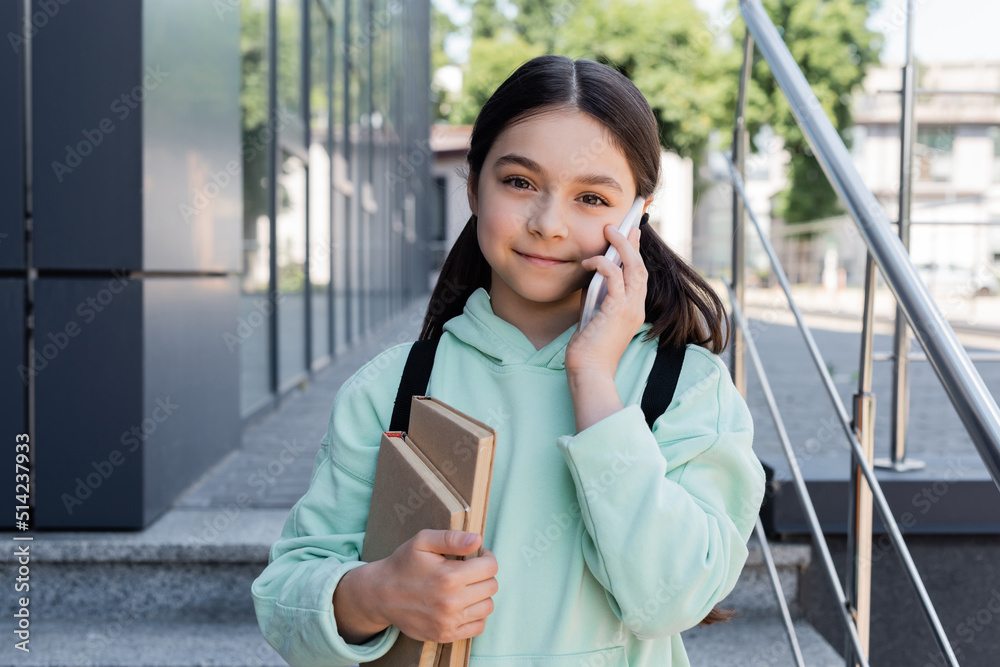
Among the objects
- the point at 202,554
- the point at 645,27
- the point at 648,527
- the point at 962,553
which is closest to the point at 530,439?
the point at 648,527

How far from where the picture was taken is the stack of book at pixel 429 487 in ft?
3.14

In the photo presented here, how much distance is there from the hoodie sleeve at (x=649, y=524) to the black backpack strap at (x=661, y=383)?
0.14ft

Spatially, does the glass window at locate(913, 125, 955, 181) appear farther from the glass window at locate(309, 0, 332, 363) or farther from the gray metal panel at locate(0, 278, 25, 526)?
the gray metal panel at locate(0, 278, 25, 526)

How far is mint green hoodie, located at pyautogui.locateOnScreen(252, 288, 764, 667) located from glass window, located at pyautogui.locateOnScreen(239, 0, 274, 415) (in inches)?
140

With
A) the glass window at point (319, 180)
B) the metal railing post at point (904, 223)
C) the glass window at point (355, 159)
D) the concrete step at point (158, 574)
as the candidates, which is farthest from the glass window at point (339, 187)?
the metal railing post at point (904, 223)

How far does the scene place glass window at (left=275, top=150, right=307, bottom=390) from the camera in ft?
19.1

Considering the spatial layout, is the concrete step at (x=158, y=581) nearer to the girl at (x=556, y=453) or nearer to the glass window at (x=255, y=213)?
the girl at (x=556, y=453)

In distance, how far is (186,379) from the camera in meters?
3.13

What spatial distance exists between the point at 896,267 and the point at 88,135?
233cm

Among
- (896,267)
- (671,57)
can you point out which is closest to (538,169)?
(896,267)

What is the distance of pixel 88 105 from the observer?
2.66m

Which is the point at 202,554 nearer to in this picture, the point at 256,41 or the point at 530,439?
the point at 530,439

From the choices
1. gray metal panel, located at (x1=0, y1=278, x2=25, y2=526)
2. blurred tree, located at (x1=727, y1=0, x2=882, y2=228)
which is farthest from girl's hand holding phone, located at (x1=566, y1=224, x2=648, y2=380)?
blurred tree, located at (x1=727, y1=0, x2=882, y2=228)

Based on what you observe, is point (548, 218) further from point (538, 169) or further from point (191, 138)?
point (191, 138)
